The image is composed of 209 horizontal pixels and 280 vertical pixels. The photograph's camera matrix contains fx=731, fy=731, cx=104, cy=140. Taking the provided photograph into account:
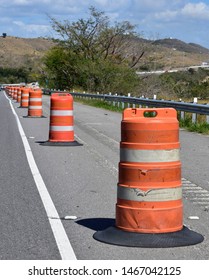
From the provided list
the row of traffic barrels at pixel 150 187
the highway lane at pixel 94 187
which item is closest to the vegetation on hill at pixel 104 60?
the highway lane at pixel 94 187

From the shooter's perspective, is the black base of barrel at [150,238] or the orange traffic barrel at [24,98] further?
the orange traffic barrel at [24,98]

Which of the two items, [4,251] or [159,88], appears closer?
[4,251]

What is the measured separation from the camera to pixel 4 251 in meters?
7.06

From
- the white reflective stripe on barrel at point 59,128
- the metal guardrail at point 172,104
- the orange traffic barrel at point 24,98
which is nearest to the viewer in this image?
the white reflective stripe on barrel at point 59,128

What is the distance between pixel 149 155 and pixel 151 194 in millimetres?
393

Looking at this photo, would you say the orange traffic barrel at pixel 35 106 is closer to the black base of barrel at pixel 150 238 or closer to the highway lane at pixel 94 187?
the highway lane at pixel 94 187

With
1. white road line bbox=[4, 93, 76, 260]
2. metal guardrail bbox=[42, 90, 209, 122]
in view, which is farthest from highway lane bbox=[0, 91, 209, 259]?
metal guardrail bbox=[42, 90, 209, 122]

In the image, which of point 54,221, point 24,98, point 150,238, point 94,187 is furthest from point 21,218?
point 24,98

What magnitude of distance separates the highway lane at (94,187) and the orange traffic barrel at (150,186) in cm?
23

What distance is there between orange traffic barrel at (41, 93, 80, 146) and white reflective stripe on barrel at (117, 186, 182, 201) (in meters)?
10.0

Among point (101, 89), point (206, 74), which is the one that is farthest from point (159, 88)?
point (206, 74)

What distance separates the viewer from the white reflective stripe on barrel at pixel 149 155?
24.2 feet
